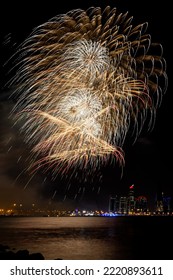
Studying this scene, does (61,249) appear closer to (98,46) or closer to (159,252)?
(159,252)

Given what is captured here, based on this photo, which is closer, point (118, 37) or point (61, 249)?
point (118, 37)

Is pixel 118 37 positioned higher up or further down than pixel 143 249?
higher up

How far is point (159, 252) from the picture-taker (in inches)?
1606

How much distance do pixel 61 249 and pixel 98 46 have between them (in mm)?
23698

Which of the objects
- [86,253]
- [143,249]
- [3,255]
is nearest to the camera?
[3,255]

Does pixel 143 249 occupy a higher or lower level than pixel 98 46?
lower

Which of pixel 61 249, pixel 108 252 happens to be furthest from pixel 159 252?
pixel 61 249
